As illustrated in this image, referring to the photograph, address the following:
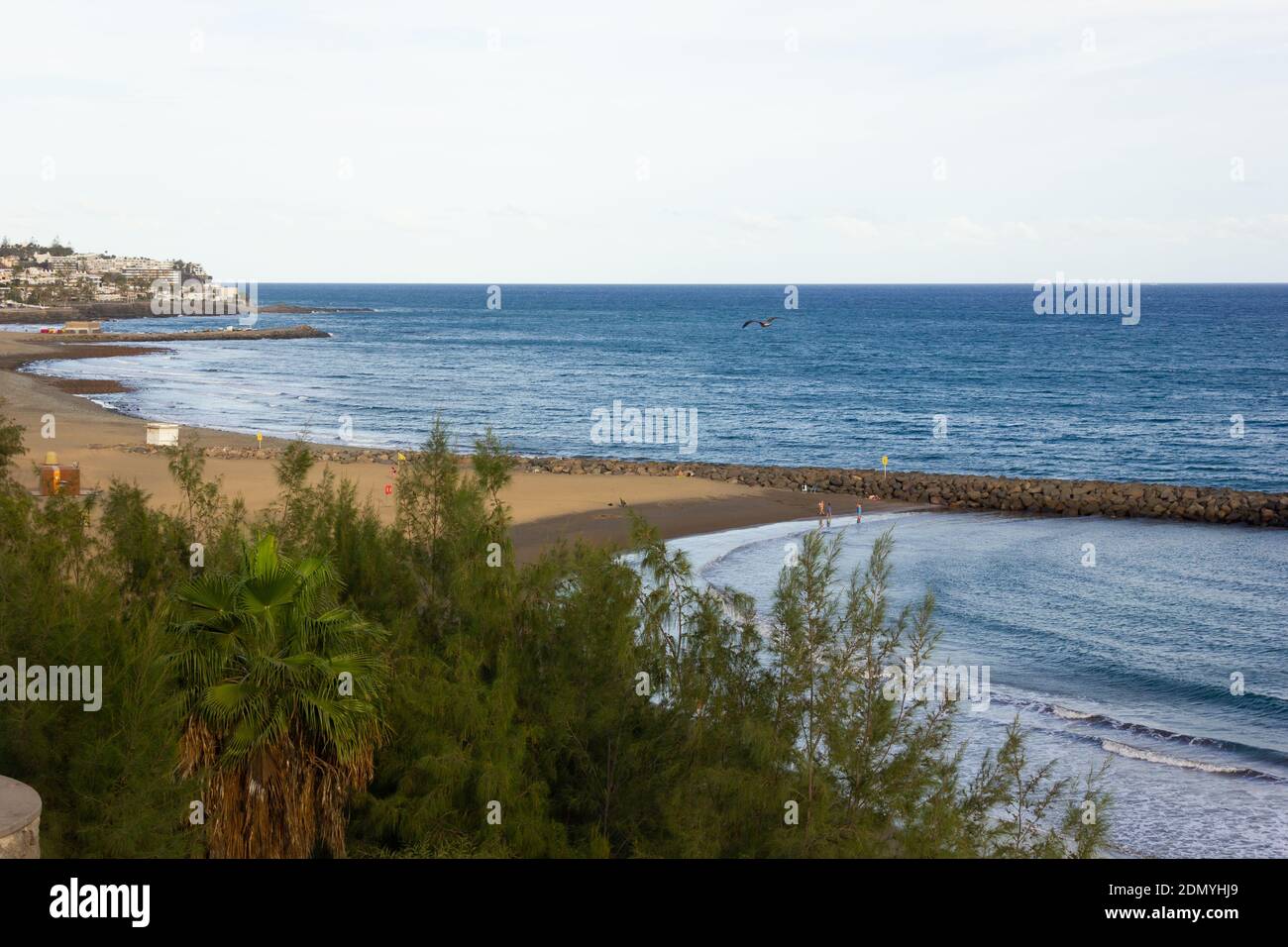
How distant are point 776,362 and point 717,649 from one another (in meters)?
128

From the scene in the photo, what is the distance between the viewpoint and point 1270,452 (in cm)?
7706

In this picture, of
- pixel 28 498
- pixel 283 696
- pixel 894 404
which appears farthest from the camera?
pixel 894 404

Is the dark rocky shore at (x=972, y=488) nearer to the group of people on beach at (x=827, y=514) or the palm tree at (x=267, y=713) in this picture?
the group of people on beach at (x=827, y=514)

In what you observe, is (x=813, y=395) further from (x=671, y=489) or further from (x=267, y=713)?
(x=267, y=713)

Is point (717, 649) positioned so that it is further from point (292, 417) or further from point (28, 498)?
point (292, 417)

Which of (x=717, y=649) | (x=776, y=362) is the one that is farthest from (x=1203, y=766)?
(x=776, y=362)

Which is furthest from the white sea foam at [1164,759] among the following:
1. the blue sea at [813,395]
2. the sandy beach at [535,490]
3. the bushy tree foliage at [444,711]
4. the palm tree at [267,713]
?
the blue sea at [813,395]

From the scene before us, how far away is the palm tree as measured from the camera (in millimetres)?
14219

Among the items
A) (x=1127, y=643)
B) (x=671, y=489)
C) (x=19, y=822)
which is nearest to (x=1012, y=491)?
(x=671, y=489)

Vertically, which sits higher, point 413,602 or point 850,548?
point 413,602

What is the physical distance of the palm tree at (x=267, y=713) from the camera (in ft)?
46.6

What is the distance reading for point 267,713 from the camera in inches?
561

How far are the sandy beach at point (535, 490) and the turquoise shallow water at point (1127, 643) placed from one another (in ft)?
11.3
